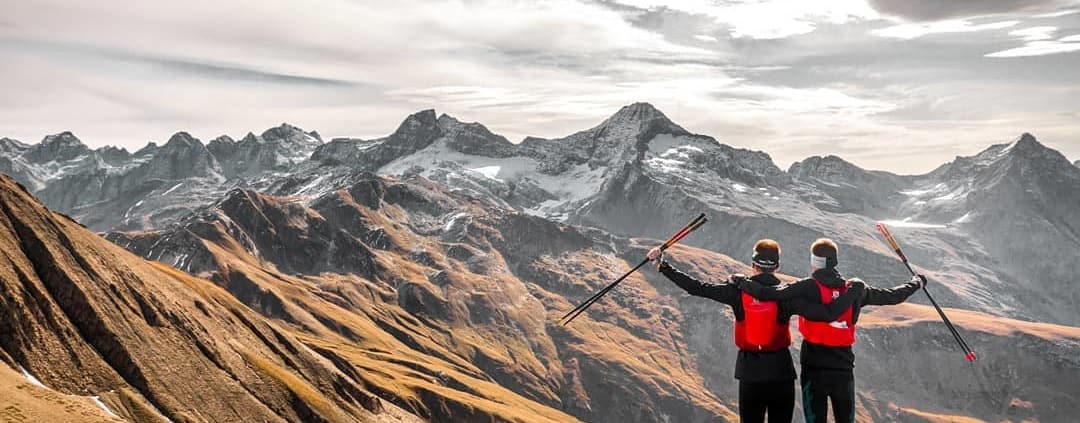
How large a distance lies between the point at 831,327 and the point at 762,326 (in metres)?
1.64

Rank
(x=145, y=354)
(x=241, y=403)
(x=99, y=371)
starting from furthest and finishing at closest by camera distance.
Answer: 1. (x=241, y=403)
2. (x=145, y=354)
3. (x=99, y=371)

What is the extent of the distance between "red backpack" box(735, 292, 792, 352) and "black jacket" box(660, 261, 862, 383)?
15 cm

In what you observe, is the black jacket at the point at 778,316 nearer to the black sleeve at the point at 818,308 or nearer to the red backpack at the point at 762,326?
the black sleeve at the point at 818,308

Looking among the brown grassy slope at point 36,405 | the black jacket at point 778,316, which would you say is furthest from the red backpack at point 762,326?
the brown grassy slope at point 36,405

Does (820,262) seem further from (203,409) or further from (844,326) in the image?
(203,409)

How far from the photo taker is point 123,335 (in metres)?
104

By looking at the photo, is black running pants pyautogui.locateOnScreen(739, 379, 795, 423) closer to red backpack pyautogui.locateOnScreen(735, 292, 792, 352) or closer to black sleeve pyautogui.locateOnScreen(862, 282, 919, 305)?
red backpack pyautogui.locateOnScreen(735, 292, 792, 352)

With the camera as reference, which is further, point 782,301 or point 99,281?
point 99,281

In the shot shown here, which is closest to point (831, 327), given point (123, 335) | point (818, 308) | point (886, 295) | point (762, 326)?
point (818, 308)

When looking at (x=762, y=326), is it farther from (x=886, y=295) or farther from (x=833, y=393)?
(x=886, y=295)

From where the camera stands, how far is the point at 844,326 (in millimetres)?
18688

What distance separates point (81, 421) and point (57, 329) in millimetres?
34586

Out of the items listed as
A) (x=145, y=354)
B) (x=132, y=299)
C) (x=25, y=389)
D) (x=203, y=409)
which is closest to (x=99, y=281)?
(x=132, y=299)

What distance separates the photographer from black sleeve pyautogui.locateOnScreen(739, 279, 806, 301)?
18.4 metres
